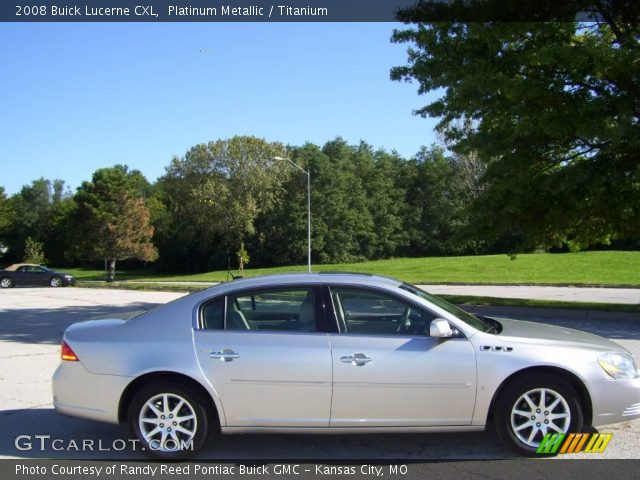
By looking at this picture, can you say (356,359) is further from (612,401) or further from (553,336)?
(612,401)

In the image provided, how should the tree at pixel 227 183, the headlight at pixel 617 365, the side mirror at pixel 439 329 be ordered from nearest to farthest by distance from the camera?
1. the side mirror at pixel 439 329
2. the headlight at pixel 617 365
3. the tree at pixel 227 183

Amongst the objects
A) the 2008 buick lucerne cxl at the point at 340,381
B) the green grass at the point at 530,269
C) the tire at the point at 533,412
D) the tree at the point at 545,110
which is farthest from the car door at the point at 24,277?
the tire at the point at 533,412

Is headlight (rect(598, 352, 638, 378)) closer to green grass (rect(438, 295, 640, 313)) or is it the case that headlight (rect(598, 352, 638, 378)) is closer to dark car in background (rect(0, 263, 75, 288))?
green grass (rect(438, 295, 640, 313))

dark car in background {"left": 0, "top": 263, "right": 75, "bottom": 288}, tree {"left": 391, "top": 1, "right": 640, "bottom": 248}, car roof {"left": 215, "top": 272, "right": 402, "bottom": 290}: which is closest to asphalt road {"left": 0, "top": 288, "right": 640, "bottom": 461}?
car roof {"left": 215, "top": 272, "right": 402, "bottom": 290}

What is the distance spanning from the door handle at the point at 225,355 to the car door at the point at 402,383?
0.78m

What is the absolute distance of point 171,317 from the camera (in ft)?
15.9

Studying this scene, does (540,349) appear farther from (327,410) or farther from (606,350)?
(327,410)

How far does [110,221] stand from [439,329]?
144ft

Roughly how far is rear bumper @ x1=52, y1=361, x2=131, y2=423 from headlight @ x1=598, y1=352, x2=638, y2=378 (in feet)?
12.4

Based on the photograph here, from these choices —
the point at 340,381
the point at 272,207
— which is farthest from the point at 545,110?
the point at 272,207

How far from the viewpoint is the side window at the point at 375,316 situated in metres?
4.80

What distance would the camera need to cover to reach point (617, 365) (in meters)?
4.73

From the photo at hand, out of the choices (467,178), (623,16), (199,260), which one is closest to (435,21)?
(623,16)

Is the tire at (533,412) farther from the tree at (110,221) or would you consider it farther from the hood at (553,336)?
the tree at (110,221)
